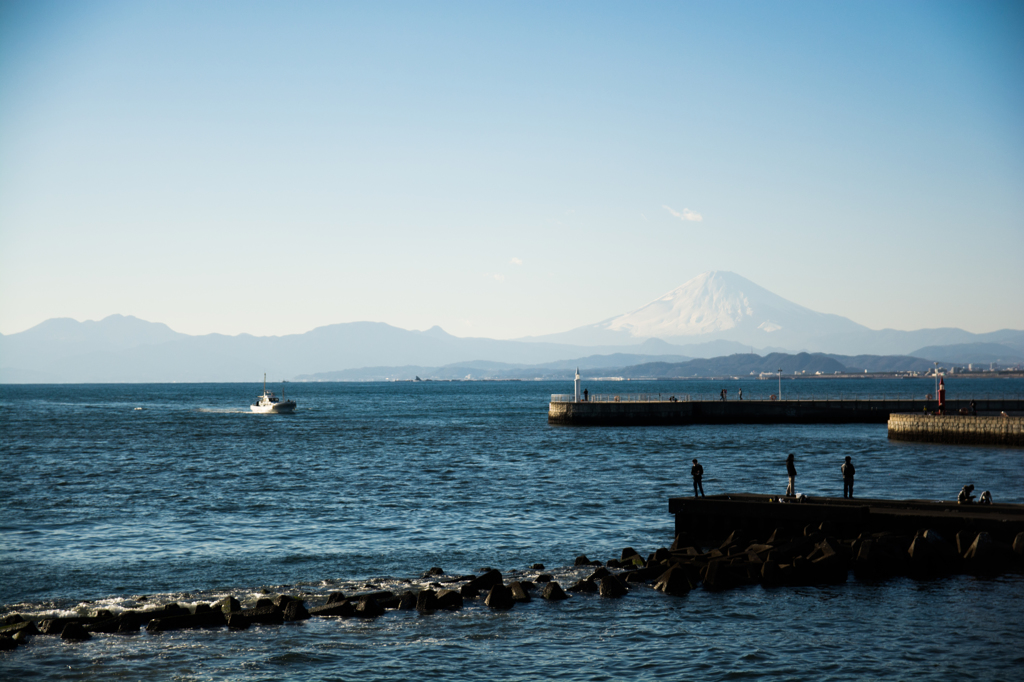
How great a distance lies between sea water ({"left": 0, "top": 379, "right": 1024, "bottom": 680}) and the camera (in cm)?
1634

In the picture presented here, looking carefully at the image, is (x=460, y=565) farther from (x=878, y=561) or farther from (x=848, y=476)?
(x=848, y=476)

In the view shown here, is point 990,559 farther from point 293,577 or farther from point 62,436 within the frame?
point 62,436

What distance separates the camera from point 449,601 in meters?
20.0

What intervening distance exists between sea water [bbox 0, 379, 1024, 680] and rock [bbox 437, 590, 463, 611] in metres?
0.56

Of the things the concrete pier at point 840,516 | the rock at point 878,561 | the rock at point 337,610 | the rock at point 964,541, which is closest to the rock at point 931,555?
the rock at point 964,541

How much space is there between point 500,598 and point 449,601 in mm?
1168

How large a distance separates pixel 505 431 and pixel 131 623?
68.1 metres

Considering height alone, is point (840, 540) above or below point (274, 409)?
above

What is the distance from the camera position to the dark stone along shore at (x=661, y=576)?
741 inches

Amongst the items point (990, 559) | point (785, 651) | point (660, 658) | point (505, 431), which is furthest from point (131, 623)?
point (505, 431)

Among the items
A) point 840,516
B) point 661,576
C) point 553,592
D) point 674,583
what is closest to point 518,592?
point 553,592

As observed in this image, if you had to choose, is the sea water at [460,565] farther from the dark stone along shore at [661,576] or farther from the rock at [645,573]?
the rock at [645,573]

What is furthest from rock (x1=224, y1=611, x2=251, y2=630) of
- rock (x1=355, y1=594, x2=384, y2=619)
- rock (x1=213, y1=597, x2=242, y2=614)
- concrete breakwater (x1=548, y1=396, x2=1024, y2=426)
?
concrete breakwater (x1=548, y1=396, x2=1024, y2=426)

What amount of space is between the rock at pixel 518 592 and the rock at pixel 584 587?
53.6 inches
